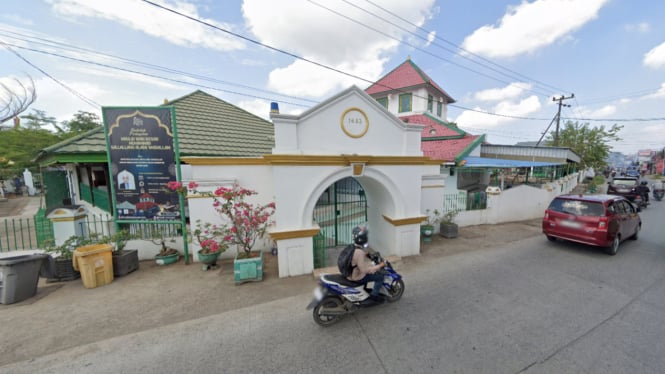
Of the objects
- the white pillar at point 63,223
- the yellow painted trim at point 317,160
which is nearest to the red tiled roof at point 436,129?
the yellow painted trim at point 317,160

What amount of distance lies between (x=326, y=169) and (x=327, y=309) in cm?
296

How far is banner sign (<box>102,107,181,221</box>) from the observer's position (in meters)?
5.77

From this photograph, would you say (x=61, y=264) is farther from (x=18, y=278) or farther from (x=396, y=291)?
(x=396, y=291)

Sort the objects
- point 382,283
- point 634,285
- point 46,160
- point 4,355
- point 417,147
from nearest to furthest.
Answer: point 4,355
point 382,283
point 634,285
point 417,147
point 46,160

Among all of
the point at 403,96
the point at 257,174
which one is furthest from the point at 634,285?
the point at 403,96

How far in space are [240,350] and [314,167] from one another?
3588 mm

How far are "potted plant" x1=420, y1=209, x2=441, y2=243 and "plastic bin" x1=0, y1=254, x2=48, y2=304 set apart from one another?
9789mm

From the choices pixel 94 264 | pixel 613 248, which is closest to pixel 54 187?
pixel 94 264

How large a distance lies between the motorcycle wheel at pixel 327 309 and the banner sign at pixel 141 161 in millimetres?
4943

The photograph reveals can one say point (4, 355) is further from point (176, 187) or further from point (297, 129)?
point (297, 129)

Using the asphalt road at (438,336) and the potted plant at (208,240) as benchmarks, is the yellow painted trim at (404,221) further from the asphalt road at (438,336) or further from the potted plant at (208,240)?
the potted plant at (208,240)

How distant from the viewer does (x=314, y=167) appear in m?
5.32

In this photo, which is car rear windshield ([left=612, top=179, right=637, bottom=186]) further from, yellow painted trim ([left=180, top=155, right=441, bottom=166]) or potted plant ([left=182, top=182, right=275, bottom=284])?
potted plant ([left=182, top=182, right=275, bottom=284])

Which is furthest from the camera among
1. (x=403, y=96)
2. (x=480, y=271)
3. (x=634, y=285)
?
(x=403, y=96)
